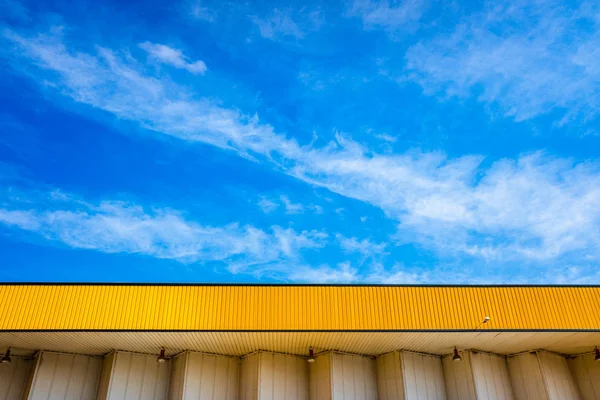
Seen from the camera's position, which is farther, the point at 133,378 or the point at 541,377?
the point at 541,377

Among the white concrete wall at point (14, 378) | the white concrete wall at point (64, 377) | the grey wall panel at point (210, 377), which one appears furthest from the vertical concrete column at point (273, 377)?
the white concrete wall at point (14, 378)

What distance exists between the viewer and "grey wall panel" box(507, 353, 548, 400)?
2223 cm

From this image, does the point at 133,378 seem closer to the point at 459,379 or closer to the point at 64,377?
the point at 64,377

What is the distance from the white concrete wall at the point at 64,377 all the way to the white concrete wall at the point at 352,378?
37.0ft

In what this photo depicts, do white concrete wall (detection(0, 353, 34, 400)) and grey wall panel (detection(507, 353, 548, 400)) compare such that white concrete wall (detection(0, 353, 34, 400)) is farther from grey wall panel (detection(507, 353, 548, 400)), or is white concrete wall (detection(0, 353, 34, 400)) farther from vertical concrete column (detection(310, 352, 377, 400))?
grey wall panel (detection(507, 353, 548, 400))

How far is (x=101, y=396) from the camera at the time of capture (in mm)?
20922

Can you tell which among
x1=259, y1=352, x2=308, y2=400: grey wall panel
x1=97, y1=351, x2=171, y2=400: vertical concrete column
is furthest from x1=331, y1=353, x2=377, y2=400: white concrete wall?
x1=97, y1=351, x2=171, y2=400: vertical concrete column

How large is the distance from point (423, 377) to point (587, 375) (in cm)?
830

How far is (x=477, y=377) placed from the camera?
22062 mm

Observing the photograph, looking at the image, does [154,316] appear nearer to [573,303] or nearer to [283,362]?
[283,362]

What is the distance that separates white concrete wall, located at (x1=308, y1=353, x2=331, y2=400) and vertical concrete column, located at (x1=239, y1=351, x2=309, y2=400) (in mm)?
343

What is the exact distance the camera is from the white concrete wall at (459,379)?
22078 millimetres

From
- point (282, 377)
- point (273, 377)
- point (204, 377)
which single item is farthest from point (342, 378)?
point (204, 377)

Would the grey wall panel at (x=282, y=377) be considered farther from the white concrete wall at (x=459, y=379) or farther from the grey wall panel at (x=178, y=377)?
the white concrete wall at (x=459, y=379)
